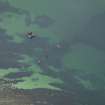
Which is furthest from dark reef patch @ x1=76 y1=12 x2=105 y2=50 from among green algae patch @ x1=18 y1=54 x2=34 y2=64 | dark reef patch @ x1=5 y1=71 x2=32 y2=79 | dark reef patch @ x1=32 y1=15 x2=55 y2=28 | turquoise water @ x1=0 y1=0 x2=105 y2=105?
dark reef patch @ x1=5 y1=71 x2=32 y2=79

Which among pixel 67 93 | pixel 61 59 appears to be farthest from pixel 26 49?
pixel 67 93

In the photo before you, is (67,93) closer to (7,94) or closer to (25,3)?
(7,94)

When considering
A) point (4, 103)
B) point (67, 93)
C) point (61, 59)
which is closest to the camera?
point (4, 103)

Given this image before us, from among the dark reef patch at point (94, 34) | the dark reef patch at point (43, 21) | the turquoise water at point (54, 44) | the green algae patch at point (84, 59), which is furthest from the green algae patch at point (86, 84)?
the dark reef patch at point (43, 21)

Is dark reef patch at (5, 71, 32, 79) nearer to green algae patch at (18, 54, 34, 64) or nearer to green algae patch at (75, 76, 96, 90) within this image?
green algae patch at (18, 54, 34, 64)

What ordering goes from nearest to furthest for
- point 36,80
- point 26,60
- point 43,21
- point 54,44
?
point 36,80
point 26,60
point 54,44
point 43,21

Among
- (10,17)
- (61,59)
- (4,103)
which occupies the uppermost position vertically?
(10,17)

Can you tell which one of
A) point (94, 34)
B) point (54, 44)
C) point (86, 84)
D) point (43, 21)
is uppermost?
point (43, 21)

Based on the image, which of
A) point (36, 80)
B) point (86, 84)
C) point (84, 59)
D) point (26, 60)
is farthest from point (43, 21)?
point (86, 84)

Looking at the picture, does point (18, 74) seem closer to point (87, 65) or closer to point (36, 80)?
point (36, 80)

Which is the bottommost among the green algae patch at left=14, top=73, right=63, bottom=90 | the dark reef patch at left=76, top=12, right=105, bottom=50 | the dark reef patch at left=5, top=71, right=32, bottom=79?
the green algae patch at left=14, top=73, right=63, bottom=90

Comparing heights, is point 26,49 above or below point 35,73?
above
